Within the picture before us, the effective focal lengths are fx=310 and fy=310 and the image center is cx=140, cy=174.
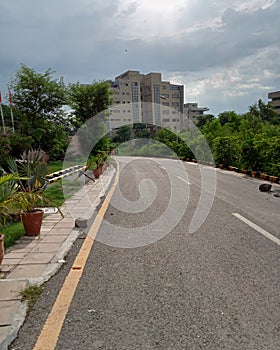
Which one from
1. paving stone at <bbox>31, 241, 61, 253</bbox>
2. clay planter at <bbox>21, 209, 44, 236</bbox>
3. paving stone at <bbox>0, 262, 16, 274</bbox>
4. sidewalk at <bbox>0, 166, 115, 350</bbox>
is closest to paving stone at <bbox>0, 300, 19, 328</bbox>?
sidewalk at <bbox>0, 166, 115, 350</bbox>

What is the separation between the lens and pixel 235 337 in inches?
93.9

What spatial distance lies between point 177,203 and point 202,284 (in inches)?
184

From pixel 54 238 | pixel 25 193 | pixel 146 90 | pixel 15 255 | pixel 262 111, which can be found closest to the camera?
pixel 15 255

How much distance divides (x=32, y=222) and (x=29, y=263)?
1253 millimetres

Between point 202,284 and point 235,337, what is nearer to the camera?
point 235,337

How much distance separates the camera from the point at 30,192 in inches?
202

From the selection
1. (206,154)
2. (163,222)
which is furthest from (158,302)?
(206,154)

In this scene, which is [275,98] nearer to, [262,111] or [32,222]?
[262,111]

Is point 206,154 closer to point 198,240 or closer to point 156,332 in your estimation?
point 198,240

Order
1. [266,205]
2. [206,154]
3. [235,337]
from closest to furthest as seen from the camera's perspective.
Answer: [235,337], [266,205], [206,154]

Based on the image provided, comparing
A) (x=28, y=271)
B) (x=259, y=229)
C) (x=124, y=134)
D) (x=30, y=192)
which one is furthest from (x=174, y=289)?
(x=124, y=134)

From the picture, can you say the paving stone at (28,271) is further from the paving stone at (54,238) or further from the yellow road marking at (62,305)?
the paving stone at (54,238)

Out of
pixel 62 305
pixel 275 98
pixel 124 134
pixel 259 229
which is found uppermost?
pixel 275 98

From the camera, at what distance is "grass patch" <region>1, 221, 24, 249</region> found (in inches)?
184
